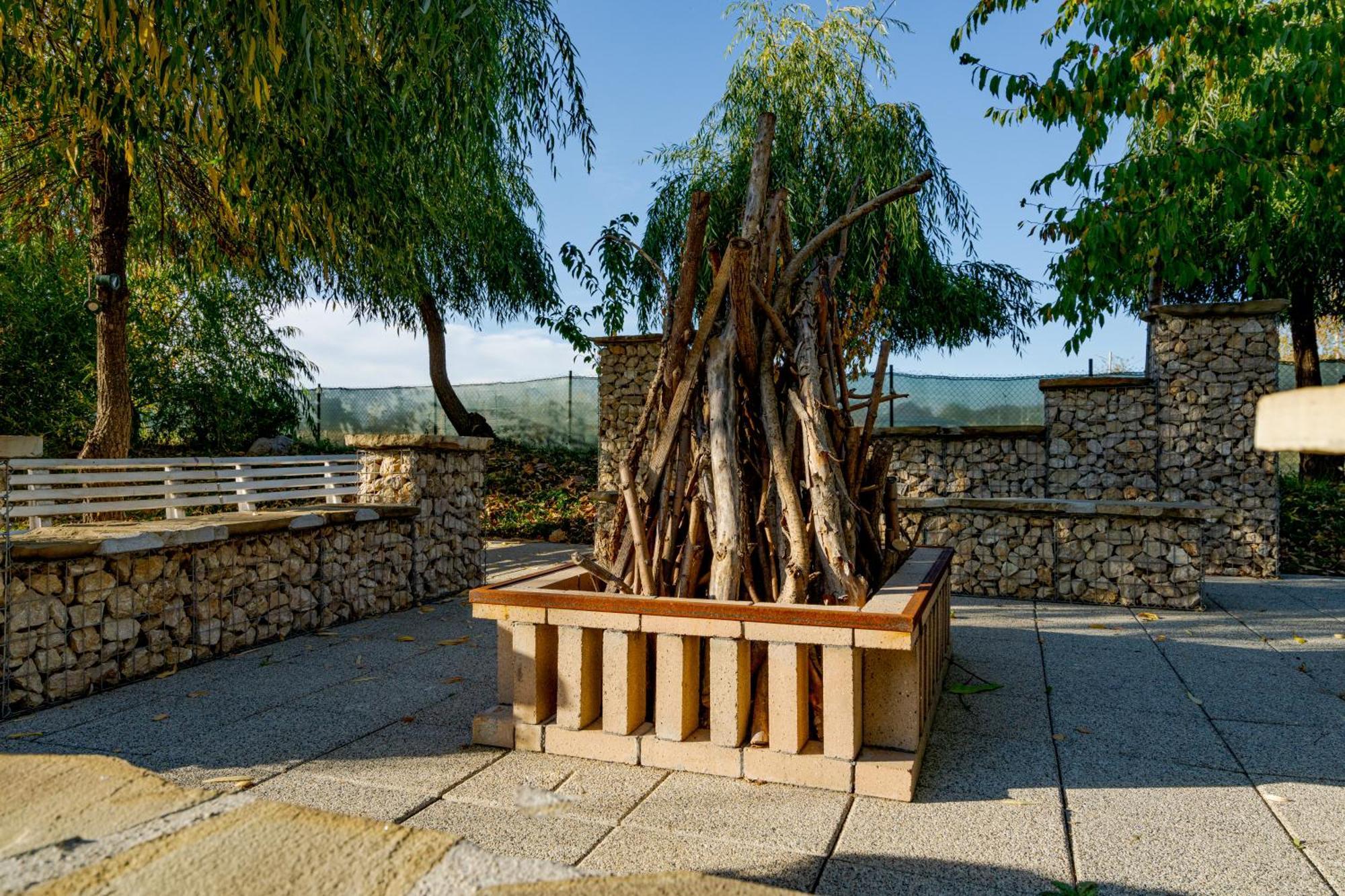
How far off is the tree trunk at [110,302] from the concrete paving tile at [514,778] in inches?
274

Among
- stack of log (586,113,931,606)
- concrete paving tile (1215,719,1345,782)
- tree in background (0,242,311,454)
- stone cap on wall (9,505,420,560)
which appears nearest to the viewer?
concrete paving tile (1215,719,1345,782)

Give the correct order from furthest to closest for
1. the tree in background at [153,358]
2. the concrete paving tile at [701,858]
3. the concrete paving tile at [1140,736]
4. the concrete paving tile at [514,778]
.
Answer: the tree in background at [153,358] → the concrete paving tile at [1140,736] → the concrete paving tile at [514,778] → the concrete paving tile at [701,858]

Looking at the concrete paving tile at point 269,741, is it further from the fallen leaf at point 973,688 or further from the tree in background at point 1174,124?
the tree in background at point 1174,124

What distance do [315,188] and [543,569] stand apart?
14.8 feet

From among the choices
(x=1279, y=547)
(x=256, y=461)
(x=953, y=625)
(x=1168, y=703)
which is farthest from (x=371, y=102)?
(x=1279, y=547)

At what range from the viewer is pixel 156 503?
5730 mm

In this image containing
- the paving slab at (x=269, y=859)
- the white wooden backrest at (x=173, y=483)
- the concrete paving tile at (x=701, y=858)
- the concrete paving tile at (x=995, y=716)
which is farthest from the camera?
the white wooden backrest at (x=173, y=483)

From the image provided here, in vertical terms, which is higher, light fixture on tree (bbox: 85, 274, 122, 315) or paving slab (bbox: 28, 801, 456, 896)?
light fixture on tree (bbox: 85, 274, 122, 315)

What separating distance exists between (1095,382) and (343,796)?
8.77 metres

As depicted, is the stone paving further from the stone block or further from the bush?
the bush

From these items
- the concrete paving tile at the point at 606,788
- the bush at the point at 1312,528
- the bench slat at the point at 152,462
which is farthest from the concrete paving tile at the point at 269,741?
the bush at the point at 1312,528

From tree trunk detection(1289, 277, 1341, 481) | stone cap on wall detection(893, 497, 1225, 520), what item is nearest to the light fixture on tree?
stone cap on wall detection(893, 497, 1225, 520)

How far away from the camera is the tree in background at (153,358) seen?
1173 cm

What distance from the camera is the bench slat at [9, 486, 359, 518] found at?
16.4ft
